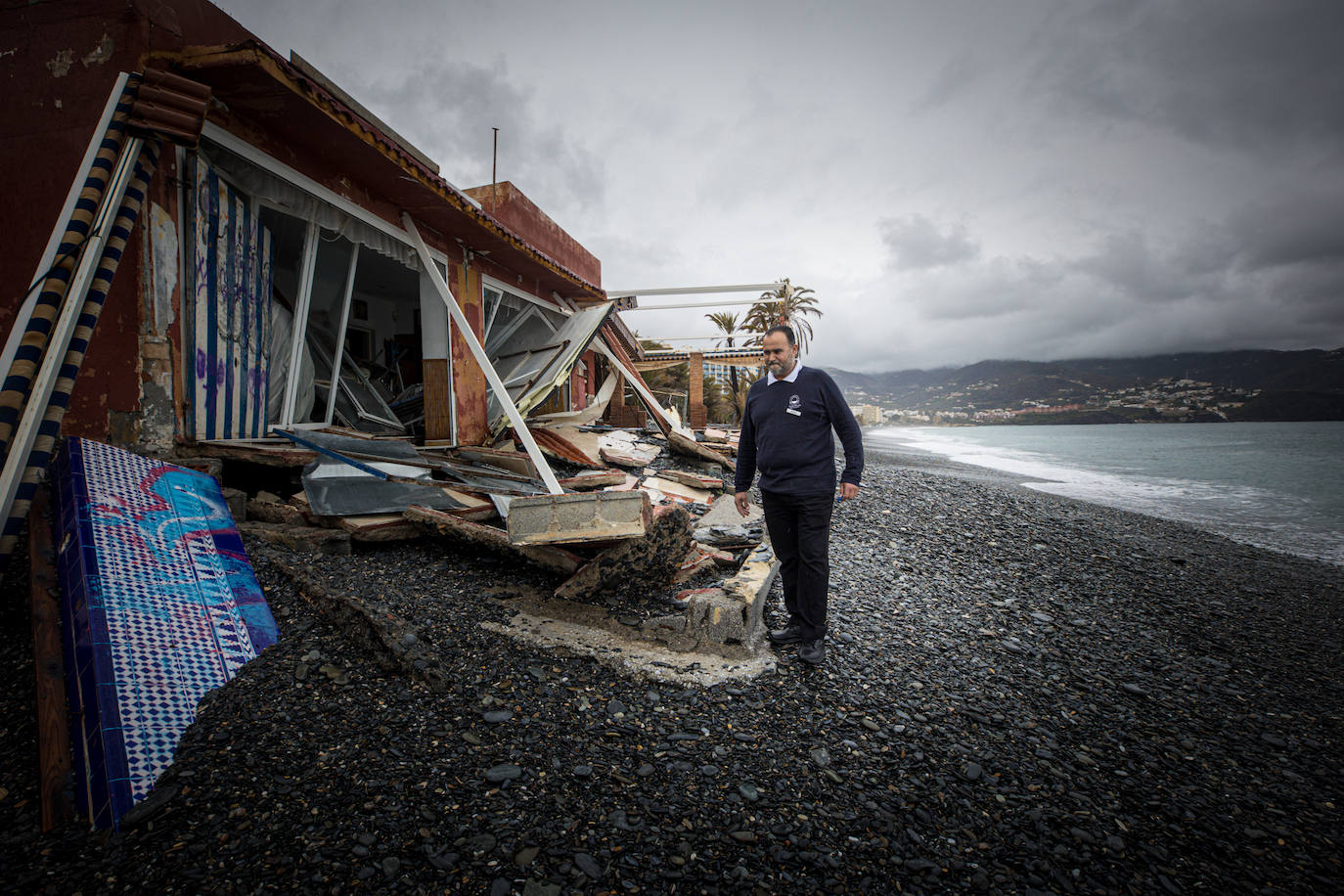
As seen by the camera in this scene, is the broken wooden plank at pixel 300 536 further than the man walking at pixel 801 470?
Yes

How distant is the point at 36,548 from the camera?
243 cm

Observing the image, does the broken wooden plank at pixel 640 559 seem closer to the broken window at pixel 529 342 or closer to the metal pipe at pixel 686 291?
the broken window at pixel 529 342

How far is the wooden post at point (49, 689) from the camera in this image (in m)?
1.67

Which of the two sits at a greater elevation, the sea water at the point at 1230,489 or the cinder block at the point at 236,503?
the cinder block at the point at 236,503

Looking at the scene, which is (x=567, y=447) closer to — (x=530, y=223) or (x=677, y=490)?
(x=677, y=490)

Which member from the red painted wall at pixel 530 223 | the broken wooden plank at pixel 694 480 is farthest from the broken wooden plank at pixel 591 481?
the red painted wall at pixel 530 223

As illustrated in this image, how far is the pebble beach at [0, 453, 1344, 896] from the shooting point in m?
1.68

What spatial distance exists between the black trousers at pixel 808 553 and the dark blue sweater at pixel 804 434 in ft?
0.25

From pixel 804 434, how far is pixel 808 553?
2.64 feet

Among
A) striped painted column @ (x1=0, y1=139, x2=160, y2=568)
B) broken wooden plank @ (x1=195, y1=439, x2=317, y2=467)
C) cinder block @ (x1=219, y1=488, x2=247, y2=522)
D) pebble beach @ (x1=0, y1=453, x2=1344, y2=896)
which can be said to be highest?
striped painted column @ (x1=0, y1=139, x2=160, y2=568)

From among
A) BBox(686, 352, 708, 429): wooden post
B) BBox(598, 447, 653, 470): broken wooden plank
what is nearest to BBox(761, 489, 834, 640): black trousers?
BBox(598, 447, 653, 470): broken wooden plank

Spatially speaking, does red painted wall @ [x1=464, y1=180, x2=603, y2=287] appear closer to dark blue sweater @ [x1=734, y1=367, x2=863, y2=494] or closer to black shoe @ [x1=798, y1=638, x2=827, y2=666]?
dark blue sweater @ [x1=734, y1=367, x2=863, y2=494]

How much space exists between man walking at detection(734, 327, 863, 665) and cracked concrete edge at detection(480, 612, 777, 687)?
0.42 m

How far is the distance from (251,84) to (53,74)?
126cm
